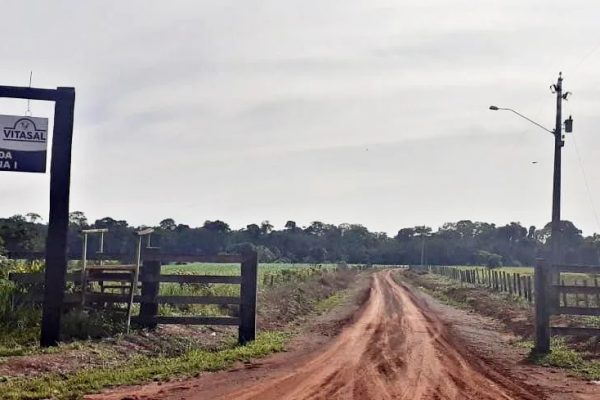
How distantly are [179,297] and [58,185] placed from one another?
126 inches

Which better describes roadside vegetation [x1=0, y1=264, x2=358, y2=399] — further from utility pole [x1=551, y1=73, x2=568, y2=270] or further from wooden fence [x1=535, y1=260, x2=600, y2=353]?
utility pole [x1=551, y1=73, x2=568, y2=270]

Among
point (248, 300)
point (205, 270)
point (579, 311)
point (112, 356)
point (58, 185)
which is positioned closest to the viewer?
point (112, 356)

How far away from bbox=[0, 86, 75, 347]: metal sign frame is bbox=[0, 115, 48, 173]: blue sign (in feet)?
0.66

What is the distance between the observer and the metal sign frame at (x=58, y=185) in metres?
13.0

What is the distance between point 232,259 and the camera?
14.7m

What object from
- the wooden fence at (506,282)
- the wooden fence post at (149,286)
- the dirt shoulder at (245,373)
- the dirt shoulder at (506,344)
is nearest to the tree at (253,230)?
the wooden fence at (506,282)

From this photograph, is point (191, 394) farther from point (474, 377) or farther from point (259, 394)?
point (474, 377)

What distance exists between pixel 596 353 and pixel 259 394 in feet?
27.1

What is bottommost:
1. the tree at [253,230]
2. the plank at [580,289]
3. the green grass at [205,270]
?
the plank at [580,289]

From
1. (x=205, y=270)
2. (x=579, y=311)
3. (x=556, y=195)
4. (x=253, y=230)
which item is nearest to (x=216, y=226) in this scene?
(x=253, y=230)

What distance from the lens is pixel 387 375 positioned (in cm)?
1138

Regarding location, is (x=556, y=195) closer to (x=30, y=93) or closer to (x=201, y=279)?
(x=201, y=279)

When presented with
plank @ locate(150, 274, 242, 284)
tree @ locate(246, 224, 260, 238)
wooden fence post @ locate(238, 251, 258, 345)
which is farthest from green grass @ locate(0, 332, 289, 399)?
tree @ locate(246, 224, 260, 238)

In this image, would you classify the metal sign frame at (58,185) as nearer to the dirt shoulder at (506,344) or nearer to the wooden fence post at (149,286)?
the wooden fence post at (149,286)
